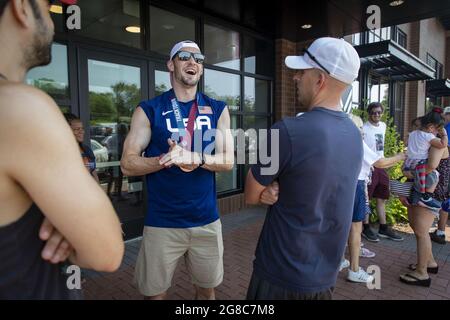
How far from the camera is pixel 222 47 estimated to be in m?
5.82

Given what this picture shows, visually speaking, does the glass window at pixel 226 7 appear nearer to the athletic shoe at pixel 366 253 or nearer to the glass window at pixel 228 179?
the glass window at pixel 228 179

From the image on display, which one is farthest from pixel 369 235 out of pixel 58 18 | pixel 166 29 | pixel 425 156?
pixel 58 18

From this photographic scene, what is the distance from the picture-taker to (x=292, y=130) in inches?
52.6

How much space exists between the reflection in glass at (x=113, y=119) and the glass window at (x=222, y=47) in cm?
163

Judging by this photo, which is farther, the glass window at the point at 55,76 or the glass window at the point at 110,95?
the glass window at the point at 110,95

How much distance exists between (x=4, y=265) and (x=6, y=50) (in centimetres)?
59

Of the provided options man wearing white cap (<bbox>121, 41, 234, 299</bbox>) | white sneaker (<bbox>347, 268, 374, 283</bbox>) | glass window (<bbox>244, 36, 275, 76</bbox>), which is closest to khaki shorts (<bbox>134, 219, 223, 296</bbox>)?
man wearing white cap (<bbox>121, 41, 234, 299</bbox>)

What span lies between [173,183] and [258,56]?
16.9 feet

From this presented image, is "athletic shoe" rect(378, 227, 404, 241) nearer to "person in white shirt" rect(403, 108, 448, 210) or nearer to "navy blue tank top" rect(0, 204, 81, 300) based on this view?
"person in white shirt" rect(403, 108, 448, 210)

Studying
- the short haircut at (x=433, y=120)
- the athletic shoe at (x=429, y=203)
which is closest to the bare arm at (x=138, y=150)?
the athletic shoe at (x=429, y=203)

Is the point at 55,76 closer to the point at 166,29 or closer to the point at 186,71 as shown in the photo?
the point at 166,29

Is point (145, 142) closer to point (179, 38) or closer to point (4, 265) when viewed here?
point (4, 265)

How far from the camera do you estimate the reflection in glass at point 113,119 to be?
413 cm

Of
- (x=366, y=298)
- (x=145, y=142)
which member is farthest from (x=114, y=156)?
(x=366, y=298)
